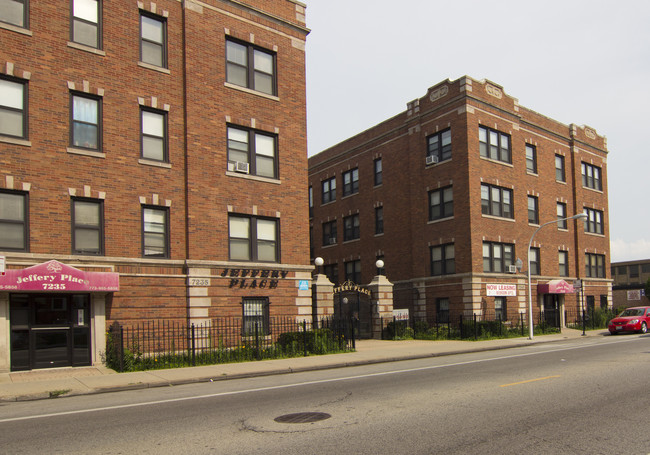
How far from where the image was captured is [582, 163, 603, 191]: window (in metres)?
40.5

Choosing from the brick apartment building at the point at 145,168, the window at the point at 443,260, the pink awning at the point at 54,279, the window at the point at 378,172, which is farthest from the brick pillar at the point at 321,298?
the window at the point at 378,172

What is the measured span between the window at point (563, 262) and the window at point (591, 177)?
5.72m

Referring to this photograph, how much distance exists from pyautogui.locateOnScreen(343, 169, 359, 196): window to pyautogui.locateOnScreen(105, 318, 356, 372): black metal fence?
18620 millimetres

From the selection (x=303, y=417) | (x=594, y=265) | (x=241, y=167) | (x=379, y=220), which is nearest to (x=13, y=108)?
(x=241, y=167)

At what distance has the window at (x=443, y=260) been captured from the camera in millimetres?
32344

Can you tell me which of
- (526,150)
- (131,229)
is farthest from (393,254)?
(131,229)

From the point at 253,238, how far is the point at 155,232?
3.95 metres

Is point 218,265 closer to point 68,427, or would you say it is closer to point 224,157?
point 224,157

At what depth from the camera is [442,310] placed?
3256 centimetres

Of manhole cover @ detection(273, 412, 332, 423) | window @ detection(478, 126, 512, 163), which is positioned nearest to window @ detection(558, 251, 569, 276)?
window @ detection(478, 126, 512, 163)

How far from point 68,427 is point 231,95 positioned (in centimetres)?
1571

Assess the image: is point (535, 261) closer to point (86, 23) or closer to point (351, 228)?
point (351, 228)

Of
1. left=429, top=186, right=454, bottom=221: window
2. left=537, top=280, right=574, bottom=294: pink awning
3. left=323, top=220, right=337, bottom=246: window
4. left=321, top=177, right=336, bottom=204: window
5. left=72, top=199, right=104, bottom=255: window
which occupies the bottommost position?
left=537, top=280, right=574, bottom=294: pink awning

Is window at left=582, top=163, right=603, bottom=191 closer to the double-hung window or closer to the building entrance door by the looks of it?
the building entrance door
